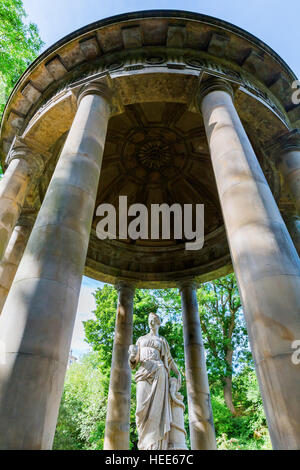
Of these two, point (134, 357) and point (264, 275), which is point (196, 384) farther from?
point (264, 275)

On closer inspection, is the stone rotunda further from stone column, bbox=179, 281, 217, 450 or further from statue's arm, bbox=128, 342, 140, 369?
statue's arm, bbox=128, 342, 140, 369

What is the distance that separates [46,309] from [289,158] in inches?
447

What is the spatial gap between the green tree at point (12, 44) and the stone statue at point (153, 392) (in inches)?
708

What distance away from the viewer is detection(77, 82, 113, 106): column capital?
10523 millimetres

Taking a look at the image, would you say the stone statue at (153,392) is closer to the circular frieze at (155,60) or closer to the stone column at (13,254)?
the stone column at (13,254)

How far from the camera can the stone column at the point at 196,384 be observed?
14.0m

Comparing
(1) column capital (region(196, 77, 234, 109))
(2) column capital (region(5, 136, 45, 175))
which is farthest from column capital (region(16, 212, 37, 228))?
(1) column capital (region(196, 77, 234, 109))

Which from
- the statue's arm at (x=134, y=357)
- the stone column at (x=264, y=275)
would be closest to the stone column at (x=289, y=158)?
the stone column at (x=264, y=275)

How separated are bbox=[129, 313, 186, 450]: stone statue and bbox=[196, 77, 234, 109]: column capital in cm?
924

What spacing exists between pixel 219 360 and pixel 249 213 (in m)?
22.0

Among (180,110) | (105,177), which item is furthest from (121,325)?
(180,110)

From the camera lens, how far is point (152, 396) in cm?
825

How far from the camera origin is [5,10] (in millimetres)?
17375

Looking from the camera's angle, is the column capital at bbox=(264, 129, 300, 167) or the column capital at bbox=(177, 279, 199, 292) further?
the column capital at bbox=(177, 279, 199, 292)
